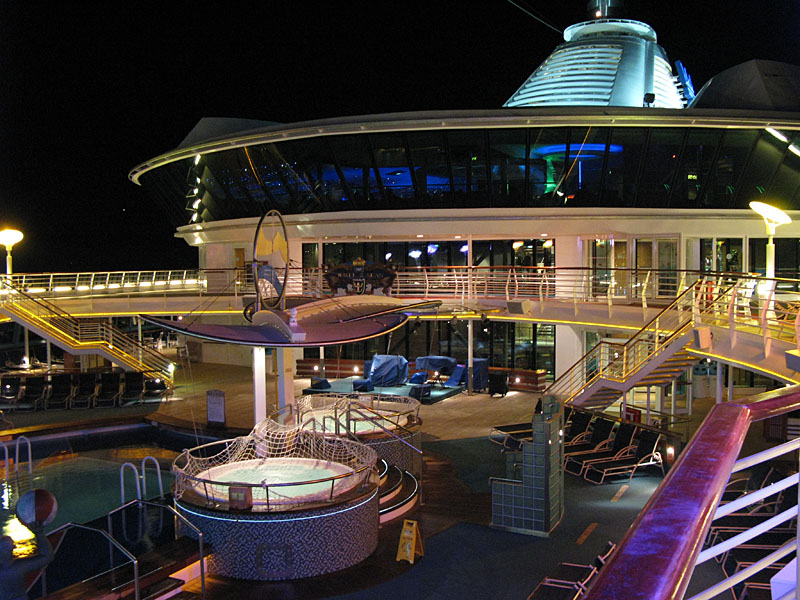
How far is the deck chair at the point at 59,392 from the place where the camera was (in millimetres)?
23094

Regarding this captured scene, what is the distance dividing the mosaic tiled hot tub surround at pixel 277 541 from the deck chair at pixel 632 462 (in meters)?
6.31

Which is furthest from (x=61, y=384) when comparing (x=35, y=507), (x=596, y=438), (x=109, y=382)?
(x=35, y=507)

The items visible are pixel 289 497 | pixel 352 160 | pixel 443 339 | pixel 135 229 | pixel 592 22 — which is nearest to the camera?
pixel 289 497

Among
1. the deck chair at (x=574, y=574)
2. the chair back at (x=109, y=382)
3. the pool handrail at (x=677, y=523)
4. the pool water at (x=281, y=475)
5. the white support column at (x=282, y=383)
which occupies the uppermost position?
the pool handrail at (x=677, y=523)

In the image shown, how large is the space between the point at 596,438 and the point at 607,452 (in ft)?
2.54

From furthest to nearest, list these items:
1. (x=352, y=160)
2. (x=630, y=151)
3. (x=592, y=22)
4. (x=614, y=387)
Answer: (x=592, y=22) → (x=352, y=160) → (x=630, y=151) → (x=614, y=387)

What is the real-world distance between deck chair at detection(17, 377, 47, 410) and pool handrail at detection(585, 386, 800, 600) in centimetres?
2488

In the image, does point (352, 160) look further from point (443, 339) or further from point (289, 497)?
point (289, 497)

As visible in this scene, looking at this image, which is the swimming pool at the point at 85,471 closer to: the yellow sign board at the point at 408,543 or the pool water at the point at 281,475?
the pool water at the point at 281,475

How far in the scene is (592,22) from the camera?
111 feet

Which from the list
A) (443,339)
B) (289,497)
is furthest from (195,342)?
(289,497)

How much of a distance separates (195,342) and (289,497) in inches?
1010

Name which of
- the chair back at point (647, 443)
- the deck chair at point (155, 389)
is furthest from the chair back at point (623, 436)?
the deck chair at point (155, 389)

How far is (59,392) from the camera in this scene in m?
23.6
